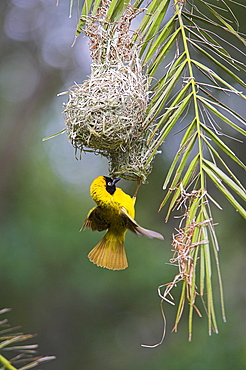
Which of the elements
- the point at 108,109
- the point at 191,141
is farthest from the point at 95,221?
the point at 191,141

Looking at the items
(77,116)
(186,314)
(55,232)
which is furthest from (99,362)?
(77,116)

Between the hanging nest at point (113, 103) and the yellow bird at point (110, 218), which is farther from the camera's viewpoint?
the yellow bird at point (110, 218)

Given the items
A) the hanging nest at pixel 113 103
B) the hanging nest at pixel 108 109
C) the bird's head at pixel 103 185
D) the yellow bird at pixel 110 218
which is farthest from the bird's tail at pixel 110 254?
the hanging nest at pixel 108 109

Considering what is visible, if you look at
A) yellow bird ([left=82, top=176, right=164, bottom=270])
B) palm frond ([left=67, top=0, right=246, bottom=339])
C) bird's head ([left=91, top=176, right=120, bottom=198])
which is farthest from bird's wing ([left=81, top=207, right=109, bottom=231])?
palm frond ([left=67, top=0, right=246, bottom=339])

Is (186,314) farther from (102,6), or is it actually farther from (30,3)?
(102,6)

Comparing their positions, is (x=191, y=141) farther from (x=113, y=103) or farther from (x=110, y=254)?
(x=110, y=254)

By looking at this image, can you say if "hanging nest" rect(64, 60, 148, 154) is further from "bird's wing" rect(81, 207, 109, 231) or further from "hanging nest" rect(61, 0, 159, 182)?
"bird's wing" rect(81, 207, 109, 231)

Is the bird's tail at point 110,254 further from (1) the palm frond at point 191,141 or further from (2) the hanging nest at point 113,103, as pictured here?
(1) the palm frond at point 191,141
